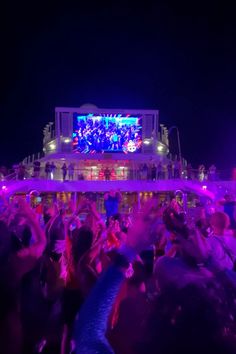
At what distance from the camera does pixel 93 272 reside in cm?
440

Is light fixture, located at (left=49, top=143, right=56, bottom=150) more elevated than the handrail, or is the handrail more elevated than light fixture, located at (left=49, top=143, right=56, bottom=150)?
light fixture, located at (left=49, top=143, right=56, bottom=150)

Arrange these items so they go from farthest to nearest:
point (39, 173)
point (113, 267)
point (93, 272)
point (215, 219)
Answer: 1. point (39, 173)
2. point (215, 219)
3. point (93, 272)
4. point (113, 267)

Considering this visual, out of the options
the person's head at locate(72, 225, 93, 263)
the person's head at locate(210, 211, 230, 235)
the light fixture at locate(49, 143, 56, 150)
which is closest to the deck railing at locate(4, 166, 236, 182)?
the light fixture at locate(49, 143, 56, 150)

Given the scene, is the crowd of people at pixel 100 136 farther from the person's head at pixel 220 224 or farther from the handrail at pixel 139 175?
the person's head at pixel 220 224

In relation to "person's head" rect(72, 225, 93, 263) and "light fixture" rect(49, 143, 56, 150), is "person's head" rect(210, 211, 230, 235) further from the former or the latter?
"light fixture" rect(49, 143, 56, 150)

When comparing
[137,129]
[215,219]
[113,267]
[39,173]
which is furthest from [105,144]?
[113,267]

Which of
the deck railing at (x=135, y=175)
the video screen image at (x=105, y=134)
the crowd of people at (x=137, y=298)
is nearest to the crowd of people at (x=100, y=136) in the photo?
the video screen image at (x=105, y=134)

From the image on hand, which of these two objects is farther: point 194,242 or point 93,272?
point 93,272

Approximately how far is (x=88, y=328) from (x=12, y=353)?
837mm

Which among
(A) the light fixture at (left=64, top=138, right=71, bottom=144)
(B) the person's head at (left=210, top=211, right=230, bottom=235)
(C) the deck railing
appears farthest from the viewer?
(A) the light fixture at (left=64, top=138, right=71, bottom=144)

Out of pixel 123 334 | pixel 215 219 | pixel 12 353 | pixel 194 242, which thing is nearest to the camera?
pixel 12 353

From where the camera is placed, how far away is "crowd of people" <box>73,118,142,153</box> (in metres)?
42.9

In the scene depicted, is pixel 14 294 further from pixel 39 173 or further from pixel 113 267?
pixel 39 173

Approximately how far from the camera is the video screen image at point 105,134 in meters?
43.0
